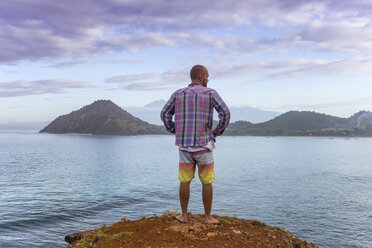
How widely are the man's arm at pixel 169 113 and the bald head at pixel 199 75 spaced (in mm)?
665

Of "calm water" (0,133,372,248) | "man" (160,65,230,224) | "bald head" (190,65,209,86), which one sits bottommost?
"calm water" (0,133,372,248)

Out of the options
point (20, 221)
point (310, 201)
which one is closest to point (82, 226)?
point (20, 221)

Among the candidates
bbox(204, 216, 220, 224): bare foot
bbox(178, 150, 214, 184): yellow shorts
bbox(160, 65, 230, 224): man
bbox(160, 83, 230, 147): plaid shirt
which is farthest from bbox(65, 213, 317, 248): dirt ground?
bbox(160, 83, 230, 147): plaid shirt

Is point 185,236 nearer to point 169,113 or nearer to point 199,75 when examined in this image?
point 169,113

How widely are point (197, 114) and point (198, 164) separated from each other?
119 cm

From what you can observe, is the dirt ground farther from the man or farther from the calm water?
the calm water

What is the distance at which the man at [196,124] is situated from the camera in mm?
7219

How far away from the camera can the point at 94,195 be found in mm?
29594

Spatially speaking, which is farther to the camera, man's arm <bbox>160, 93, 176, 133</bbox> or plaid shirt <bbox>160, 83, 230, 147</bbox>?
man's arm <bbox>160, 93, 176, 133</bbox>

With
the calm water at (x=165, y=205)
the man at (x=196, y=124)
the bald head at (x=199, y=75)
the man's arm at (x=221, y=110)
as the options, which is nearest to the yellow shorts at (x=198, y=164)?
the man at (x=196, y=124)

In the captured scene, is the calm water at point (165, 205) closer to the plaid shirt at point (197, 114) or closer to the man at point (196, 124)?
the man at point (196, 124)

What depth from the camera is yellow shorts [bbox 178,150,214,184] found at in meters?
7.41

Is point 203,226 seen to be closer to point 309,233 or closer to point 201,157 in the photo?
point 201,157

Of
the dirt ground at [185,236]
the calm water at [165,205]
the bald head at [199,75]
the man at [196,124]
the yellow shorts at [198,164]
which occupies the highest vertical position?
the bald head at [199,75]
